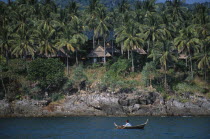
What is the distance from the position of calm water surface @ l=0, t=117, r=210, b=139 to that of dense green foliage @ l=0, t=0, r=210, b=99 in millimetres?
12763

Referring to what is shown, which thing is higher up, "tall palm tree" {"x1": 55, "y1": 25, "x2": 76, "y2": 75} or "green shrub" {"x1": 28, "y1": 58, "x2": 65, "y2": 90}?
"tall palm tree" {"x1": 55, "y1": 25, "x2": 76, "y2": 75}

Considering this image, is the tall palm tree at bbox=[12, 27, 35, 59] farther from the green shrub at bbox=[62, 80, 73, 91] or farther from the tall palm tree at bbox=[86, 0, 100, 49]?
the tall palm tree at bbox=[86, 0, 100, 49]

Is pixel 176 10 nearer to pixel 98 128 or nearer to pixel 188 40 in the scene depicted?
Answer: pixel 188 40

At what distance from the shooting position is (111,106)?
6600 cm

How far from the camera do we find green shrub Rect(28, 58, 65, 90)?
225 feet

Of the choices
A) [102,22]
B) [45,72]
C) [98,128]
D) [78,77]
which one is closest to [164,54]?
[102,22]

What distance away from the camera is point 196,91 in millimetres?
69500

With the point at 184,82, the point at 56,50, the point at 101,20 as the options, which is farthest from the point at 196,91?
the point at 56,50

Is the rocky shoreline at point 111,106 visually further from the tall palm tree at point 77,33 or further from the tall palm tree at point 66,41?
the tall palm tree at point 77,33

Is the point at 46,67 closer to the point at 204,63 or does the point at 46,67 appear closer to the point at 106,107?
the point at 106,107

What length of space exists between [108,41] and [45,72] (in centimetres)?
3032

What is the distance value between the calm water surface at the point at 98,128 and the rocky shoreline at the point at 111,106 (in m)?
4.14

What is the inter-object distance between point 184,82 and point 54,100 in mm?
30958

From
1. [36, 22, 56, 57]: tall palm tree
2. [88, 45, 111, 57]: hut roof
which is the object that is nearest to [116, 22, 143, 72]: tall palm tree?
[88, 45, 111, 57]: hut roof
